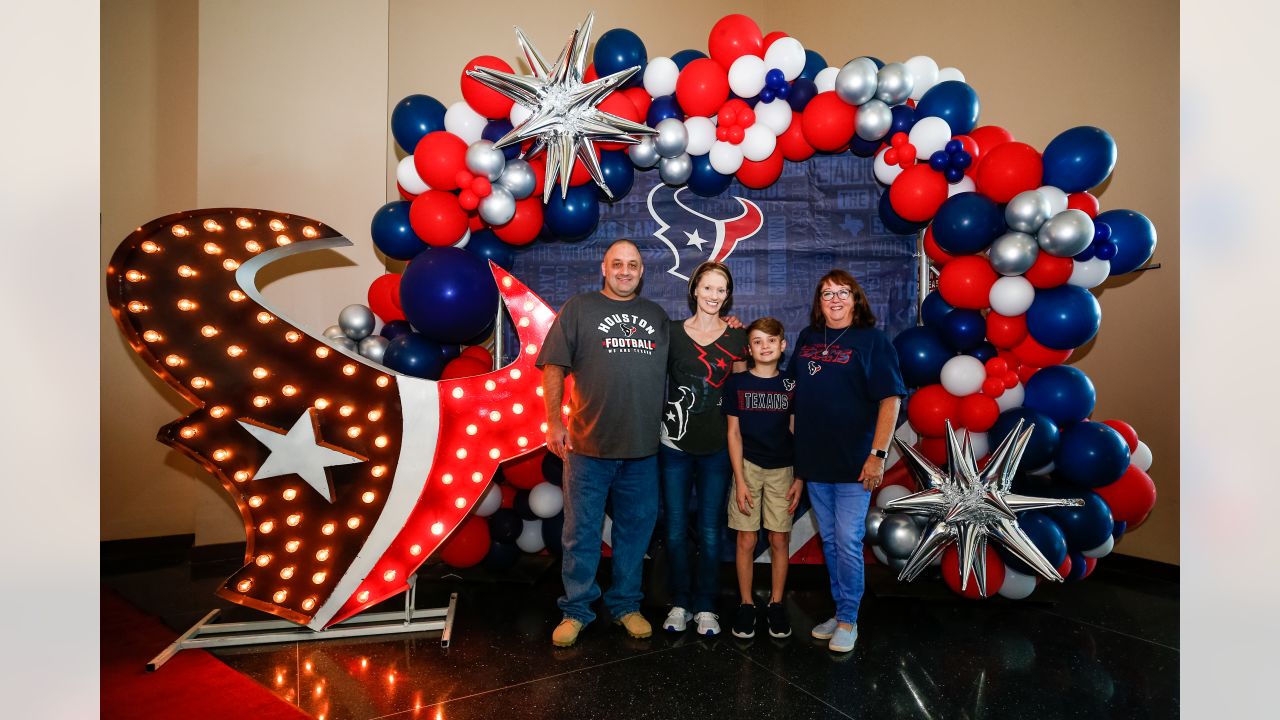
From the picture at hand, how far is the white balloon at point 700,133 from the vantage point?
11.7 ft

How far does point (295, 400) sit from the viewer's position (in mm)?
2820

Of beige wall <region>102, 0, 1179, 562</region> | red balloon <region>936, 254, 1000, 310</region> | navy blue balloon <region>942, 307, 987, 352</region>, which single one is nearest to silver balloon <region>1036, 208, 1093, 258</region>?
red balloon <region>936, 254, 1000, 310</region>

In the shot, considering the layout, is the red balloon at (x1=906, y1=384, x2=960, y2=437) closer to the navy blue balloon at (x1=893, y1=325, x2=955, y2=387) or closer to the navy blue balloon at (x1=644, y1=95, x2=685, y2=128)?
the navy blue balloon at (x1=893, y1=325, x2=955, y2=387)

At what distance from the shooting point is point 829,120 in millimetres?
3422

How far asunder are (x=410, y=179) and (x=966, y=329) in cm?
293

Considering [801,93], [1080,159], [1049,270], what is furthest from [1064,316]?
[801,93]

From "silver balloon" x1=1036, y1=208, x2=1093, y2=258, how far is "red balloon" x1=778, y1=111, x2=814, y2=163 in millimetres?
1235

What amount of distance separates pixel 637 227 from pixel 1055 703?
2.93m

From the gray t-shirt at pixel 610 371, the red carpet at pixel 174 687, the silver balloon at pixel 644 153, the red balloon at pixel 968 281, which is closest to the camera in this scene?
the red carpet at pixel 174 687

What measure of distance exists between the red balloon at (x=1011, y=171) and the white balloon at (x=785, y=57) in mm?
1058

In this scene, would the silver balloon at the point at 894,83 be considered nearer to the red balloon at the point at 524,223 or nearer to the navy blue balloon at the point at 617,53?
the navy blue balloon at the point at 617,53

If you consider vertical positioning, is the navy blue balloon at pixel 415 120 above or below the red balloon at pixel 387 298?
above

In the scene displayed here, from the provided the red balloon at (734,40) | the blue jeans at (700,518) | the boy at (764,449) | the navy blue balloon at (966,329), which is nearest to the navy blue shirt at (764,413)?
the boy at (764,449)
